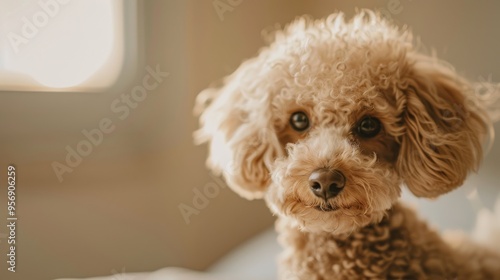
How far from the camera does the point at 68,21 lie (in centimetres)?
152

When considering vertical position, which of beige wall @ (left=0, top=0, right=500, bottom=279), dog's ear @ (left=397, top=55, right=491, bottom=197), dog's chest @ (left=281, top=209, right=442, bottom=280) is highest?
beige wall @ (left=0, top=0, right=500, bottom=279)

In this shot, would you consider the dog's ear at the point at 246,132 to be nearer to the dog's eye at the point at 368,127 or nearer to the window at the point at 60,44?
the dog's eye at the point at 368,127

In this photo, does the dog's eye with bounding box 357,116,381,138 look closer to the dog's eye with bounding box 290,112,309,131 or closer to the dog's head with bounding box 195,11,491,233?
the dog's head with bounding box 195,11,491,233

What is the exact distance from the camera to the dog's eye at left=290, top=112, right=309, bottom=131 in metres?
1.01

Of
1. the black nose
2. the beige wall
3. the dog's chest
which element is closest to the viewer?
the black nose

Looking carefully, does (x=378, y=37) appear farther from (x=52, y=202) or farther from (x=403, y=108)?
(x=52, y=202)

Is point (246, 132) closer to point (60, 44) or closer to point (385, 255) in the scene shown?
point (385, 255)

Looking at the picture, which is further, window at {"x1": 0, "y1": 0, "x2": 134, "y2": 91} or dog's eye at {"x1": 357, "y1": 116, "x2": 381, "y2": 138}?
window at {"x1": 0, "y1": 0, "x2": 134, "y2": 91}

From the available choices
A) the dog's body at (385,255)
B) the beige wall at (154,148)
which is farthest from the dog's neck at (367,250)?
the beige wall at (154,148)

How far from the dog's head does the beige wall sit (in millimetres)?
355

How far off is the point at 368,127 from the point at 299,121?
5.2 inches

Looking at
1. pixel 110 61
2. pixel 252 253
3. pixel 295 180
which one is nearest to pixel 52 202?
pixel 110 61

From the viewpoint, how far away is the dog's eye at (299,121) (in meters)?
1.01

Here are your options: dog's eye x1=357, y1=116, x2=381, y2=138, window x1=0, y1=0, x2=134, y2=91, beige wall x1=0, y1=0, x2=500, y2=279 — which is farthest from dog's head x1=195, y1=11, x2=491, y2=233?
window x1=0, y1=0, x2=134, y2=91
